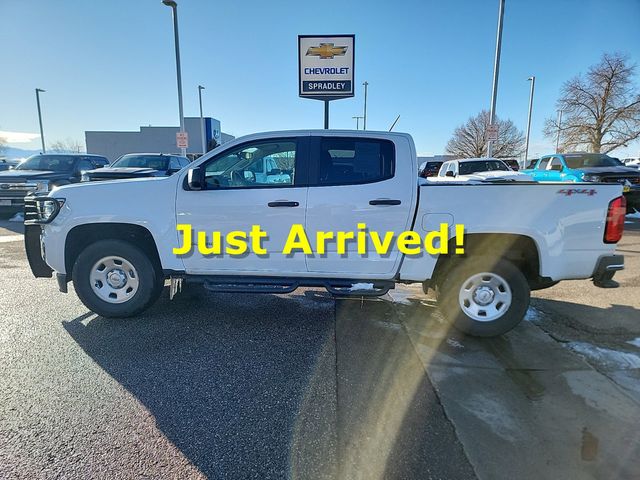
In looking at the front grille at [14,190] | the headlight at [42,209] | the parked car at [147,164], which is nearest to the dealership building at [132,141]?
the parked car at [147,164]

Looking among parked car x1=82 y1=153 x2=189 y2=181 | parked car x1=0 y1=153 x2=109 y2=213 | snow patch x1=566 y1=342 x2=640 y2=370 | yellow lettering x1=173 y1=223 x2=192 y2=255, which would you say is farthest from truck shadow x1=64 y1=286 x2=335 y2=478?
parked car x1=0 y1=153 x2=109 y2=213

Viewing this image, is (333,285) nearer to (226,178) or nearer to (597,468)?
(226,178)

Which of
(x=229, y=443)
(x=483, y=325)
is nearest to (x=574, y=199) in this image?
(x=483, y=325)

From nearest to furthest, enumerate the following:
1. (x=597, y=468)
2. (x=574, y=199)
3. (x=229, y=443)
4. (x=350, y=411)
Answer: (x=597, y=468) → (x=229, y=443) → (x=350, y=411) → (x=574, y=199)

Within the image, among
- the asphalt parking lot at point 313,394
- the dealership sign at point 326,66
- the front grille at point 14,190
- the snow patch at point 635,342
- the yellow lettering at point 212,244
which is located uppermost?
the dealership sign at point 326,66

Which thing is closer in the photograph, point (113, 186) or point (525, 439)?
point (525, 439)

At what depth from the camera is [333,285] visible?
4066 mm

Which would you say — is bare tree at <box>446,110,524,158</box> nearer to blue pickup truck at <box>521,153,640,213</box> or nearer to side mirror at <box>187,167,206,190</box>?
blue pickup truck at <box>521,153,640,213</box>

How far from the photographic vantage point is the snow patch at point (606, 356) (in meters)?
3.52

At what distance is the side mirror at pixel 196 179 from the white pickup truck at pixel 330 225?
2cm

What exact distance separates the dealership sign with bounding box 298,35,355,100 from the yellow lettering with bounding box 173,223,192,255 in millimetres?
8870

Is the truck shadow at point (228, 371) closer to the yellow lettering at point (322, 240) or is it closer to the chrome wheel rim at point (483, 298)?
the yellow lettering at point (322, 240)

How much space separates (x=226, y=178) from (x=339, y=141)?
4.07 feet

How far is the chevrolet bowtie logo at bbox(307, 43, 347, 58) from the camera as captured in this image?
457 inches
